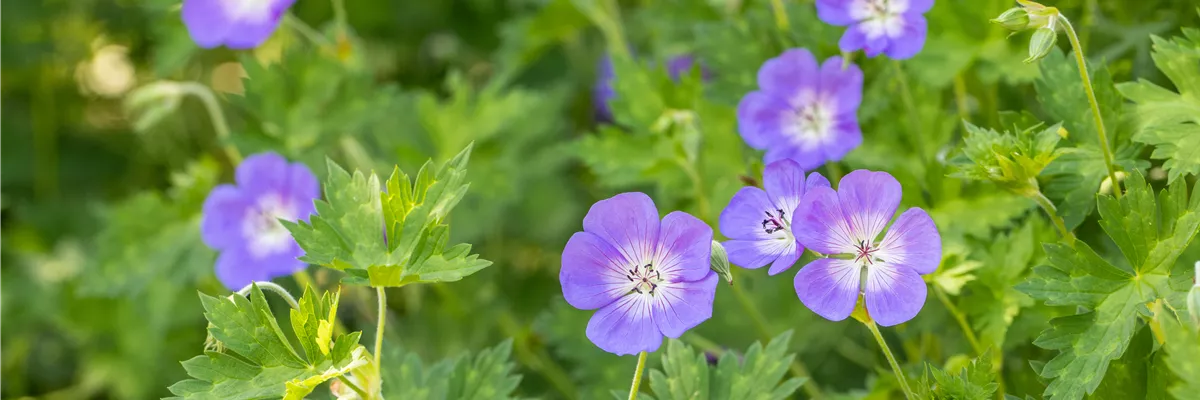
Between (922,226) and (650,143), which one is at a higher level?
(650,143)

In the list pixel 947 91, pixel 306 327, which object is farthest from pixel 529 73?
pixel 306 327

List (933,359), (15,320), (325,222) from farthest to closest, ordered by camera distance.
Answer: (15,320)
(933,359)
(325,222)

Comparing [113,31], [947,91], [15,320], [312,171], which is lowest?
[947,91]

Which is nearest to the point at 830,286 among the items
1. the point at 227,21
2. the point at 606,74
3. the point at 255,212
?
the point at 255,212

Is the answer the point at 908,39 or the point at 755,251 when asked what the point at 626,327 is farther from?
the point at 908,39

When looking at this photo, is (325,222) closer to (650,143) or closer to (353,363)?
(353,363)

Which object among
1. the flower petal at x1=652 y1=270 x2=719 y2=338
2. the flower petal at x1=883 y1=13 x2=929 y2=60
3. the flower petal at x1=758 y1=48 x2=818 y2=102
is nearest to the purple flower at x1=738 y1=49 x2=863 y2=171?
the flower petal at x1=758 y1=48 x2=818 y2=102
